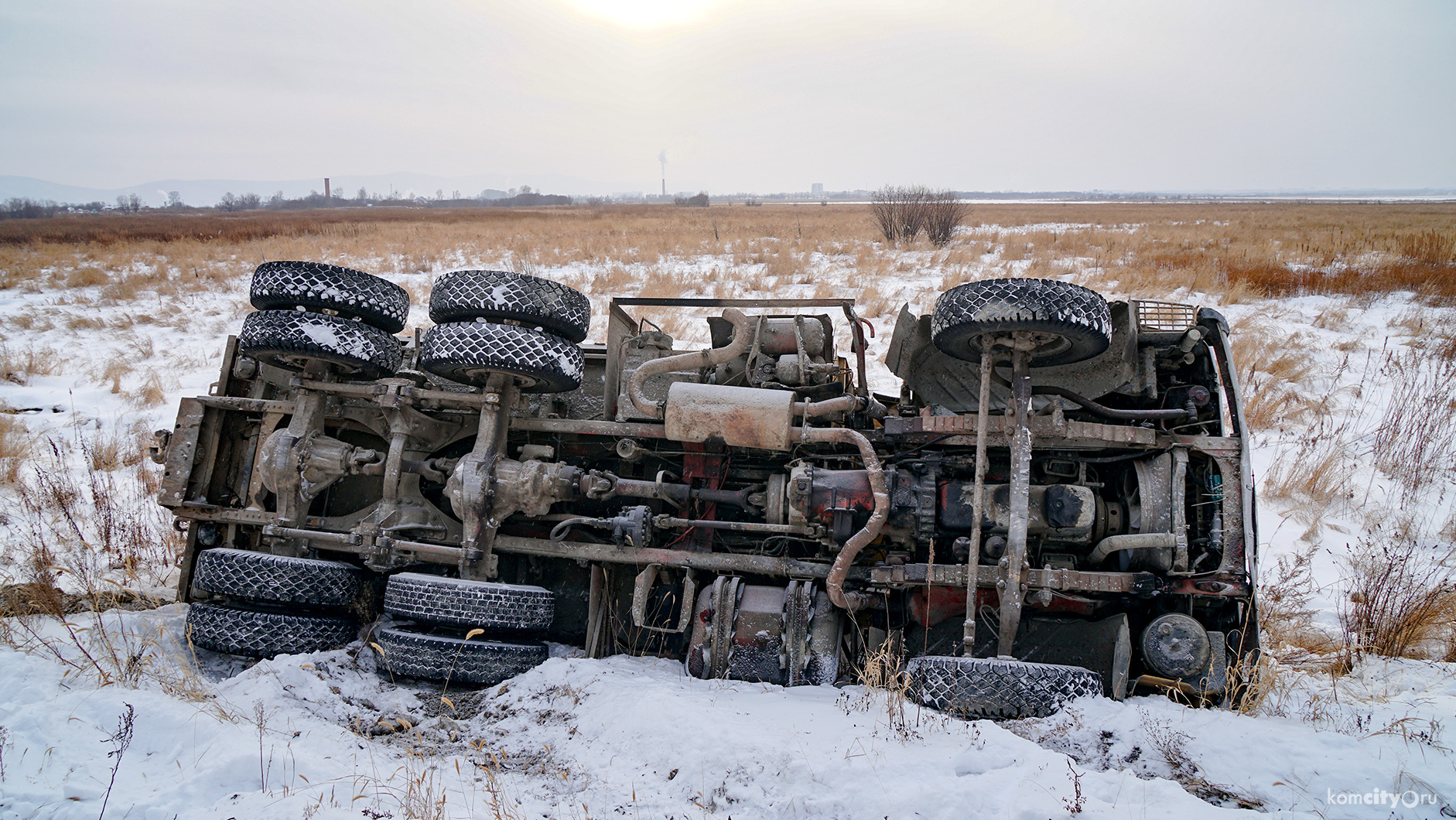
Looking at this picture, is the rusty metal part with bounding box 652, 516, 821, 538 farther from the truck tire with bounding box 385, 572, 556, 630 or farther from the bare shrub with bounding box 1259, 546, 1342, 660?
the bare shrub with bounding box 1259, 546, 1342, 660

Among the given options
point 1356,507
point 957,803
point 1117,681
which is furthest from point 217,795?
point 1356,507

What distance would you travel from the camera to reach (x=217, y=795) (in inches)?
105

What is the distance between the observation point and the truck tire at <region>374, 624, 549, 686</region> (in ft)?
12.7

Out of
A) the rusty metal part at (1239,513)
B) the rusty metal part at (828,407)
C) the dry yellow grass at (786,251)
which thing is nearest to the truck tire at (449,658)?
the rusty metal part at (828,407)

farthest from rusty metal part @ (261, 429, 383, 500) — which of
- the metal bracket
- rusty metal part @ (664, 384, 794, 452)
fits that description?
rusty metal part @ (664, 384, 794, 452)

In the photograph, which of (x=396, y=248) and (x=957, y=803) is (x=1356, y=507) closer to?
(x=957, y=803)

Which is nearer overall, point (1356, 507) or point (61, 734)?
point (61, 734)

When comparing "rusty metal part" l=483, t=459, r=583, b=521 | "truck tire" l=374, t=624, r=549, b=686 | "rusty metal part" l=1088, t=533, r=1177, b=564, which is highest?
"rusty metal part" l=483, t=459, r=583, b=521

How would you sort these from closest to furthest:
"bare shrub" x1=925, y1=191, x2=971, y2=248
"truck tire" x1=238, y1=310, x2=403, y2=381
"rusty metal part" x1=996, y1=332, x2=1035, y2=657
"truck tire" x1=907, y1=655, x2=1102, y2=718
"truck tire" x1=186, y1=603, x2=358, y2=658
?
1. "truck tire" x1=907, y1=655, x2=1102, y2=718
2. "rusty metal part" x1=996, y1=332, x2=1035, y2=657
3. "truck tire" x1=186, y1=603, x2=358, y2=658
4. "truck tire" x1=238, y1=310, x2=403, y2=381
5. "bare shrub" x1=925, y1=191, x2=971, y2=248

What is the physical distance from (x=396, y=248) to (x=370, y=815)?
2098 centimetres

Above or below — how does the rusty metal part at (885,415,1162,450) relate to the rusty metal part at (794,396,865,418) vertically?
below

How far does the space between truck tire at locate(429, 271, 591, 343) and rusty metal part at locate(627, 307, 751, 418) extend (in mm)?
545

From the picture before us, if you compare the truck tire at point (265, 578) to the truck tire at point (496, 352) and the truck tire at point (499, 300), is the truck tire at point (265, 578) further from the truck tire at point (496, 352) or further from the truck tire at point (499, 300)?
the truck tire at point (499, 300)

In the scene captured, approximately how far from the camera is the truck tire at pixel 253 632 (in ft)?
13.4
